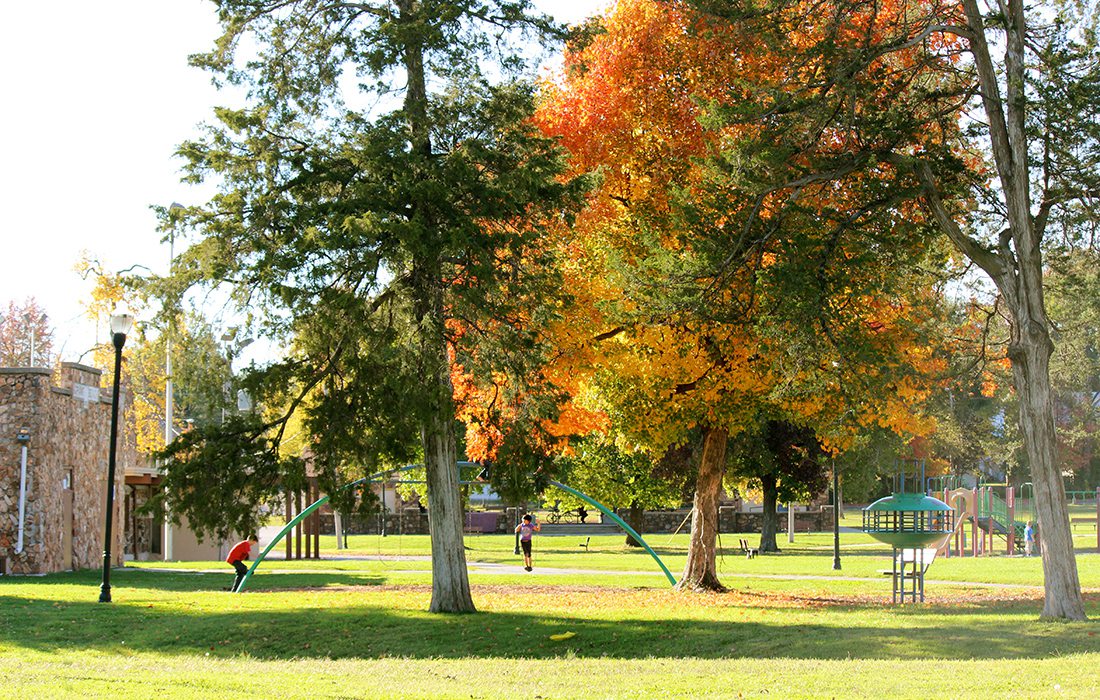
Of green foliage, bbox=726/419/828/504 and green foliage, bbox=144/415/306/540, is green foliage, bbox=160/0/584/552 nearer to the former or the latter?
green foliage, bbox=144/415/306/540

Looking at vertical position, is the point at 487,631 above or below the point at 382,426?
below

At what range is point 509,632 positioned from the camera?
17.7 m

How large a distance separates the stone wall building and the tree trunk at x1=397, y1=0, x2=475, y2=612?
1119 centimetres

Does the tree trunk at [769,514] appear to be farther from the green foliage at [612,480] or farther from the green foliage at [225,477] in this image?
the green foliage at [225,477]

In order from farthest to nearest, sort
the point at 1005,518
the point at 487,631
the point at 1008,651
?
1. the point at 1005,518
2. the point at 487,631
3. the point at 1008,651

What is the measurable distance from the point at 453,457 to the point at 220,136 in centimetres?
652

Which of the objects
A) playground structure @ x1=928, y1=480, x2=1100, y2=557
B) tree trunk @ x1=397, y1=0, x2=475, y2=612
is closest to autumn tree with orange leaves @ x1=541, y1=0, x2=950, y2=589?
tree trunk @ x1=397, y1=0, x2=475, y2=612

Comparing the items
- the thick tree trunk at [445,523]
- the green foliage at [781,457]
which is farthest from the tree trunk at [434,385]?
the green foliage at [781,457]

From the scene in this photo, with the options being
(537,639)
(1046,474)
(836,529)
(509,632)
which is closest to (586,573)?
(836,529)

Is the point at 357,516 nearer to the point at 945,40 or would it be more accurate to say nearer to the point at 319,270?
the point at 319,270

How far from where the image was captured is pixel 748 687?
11.7 meters

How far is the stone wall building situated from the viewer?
2566 centimetres

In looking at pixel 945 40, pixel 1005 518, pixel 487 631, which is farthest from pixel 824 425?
pixel 1005 518

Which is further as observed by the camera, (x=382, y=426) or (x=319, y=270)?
(x=382, y=426)
